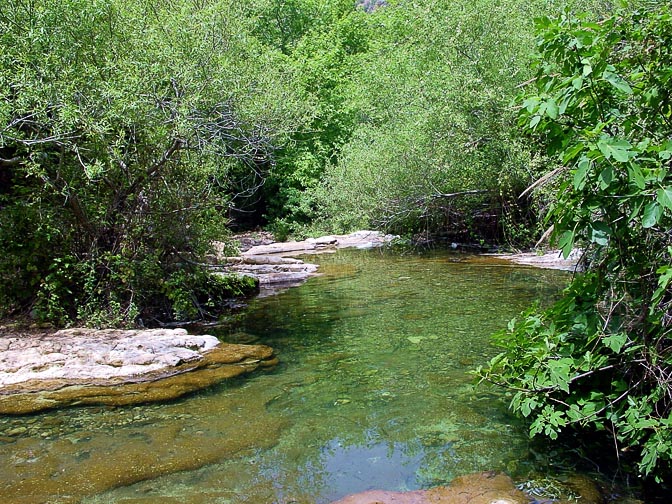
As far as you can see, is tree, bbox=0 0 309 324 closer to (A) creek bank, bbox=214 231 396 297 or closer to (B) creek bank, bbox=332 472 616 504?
(A) creek bank, bbox=214 231 396 297

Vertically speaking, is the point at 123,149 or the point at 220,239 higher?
the point at 123,149

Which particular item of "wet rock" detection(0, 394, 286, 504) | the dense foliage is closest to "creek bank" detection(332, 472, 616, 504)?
the dense foliage

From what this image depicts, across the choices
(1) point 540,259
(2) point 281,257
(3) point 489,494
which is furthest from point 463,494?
(2) point 281,257

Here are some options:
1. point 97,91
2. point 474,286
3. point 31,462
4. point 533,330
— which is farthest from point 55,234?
point 474,286

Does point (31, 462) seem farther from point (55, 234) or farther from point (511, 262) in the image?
point (511, 262)

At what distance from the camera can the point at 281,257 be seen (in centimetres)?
2003

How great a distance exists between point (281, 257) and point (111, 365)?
12922mm

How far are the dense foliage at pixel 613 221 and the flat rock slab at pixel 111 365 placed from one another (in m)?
3.99

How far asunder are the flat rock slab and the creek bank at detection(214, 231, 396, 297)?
10.5 feet

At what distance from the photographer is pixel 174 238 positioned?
10195mm

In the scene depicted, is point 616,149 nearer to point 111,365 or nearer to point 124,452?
point 124,452

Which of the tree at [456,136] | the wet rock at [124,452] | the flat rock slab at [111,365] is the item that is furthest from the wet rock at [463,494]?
the tree at [456,136]

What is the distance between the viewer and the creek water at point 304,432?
4570 millimetres

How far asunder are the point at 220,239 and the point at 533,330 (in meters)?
7.48
